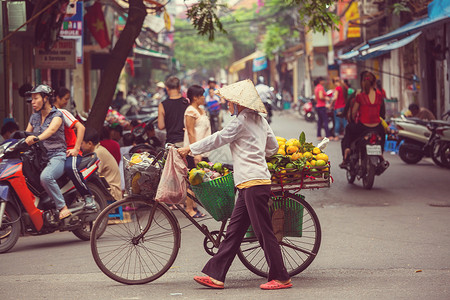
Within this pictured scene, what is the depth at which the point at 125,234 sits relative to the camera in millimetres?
6707

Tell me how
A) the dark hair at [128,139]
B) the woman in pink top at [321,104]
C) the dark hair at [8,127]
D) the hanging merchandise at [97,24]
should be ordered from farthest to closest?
the woman in pink top at [321,104], the hanging merchandise at [97,24], the dark hair at [128,139], the dark hair at [8,127]

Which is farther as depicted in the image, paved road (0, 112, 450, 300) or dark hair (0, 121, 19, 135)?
dark hair (0, 121, 19, 135)

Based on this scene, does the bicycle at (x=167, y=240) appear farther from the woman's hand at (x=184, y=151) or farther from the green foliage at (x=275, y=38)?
the green foliage at (x=275, y=38)

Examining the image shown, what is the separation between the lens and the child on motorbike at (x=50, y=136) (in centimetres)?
842

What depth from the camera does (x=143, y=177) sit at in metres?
6.30

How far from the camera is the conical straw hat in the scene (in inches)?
242

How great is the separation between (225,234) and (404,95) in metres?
21.6

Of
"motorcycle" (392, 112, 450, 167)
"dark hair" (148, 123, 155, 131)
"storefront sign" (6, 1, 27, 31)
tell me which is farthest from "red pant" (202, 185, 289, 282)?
"motorcycle" (392, 112, 450, 167)

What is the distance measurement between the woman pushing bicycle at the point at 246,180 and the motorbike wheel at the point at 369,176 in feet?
21.1

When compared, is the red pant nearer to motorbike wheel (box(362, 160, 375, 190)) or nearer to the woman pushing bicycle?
the woman pushing bicycle

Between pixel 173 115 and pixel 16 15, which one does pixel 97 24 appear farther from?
pixel 173 115

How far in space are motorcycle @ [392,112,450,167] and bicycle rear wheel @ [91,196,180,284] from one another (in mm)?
9685

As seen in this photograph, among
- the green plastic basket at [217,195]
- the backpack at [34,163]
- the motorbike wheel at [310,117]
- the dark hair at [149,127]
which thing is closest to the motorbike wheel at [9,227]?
the backpack at [34,163]

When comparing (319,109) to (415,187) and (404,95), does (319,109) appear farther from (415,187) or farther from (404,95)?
(415,187)
